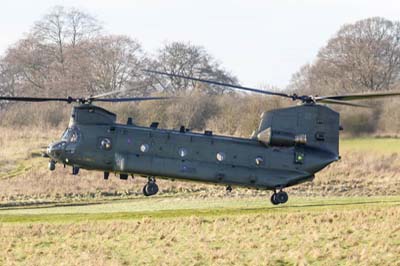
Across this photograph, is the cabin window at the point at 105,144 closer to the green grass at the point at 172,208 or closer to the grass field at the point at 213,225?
the grass field at the point at 213,225

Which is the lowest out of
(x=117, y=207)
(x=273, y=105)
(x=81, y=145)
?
(x=117, y=207)

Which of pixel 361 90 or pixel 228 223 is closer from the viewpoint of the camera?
pixel 228 223

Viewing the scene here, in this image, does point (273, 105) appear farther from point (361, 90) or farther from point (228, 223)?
point (228, 223)

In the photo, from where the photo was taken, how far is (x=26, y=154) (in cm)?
5762

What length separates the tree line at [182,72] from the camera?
190 feet

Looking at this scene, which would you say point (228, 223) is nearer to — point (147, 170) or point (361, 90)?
point (147, 170)

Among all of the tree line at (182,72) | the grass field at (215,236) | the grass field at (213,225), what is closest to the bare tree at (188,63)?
the tree line at (182,72)

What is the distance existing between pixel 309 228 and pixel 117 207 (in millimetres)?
13367

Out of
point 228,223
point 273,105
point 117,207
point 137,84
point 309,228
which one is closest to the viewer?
point 309,228

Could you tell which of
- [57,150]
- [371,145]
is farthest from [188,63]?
[57,150]

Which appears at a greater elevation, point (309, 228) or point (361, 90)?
point (361, 90)

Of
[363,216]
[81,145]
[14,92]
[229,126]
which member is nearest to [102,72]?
[14,92]

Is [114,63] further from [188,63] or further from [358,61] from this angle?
[358,61]

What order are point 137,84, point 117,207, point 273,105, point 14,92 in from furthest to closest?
point 14,92
point 137,84
point 273,105
point 117,207
